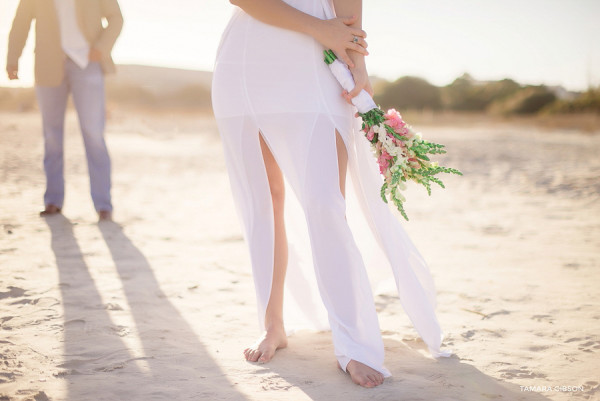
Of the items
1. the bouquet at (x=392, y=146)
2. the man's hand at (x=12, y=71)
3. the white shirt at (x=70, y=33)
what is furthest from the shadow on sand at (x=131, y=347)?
the man's hand at (x=12, y=71)

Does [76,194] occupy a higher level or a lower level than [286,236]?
lower

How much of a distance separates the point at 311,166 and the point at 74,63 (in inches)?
132

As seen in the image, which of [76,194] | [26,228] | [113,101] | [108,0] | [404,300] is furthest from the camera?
[113,101]

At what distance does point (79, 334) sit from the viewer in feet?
7.87

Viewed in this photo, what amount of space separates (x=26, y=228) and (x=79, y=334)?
2.32 m

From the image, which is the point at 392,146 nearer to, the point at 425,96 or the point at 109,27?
the point at 109,27

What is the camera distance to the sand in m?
2.00


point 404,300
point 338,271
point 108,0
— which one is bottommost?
point 404,300

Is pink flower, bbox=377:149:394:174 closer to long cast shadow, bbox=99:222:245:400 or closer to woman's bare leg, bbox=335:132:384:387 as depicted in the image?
woman's bare leg, bbox=335:132:384:387

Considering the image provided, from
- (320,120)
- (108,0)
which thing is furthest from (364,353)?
(108,0)

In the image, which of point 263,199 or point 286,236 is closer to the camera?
point 263,199

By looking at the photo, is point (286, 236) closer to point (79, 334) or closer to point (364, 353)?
point (364, 353)

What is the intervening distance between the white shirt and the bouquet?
10.4 ft

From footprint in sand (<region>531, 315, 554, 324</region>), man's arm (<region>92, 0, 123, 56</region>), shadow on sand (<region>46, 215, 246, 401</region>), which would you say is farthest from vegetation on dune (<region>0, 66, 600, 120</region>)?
footprint in sand (<region>531, 315, 554, 324</region>)
